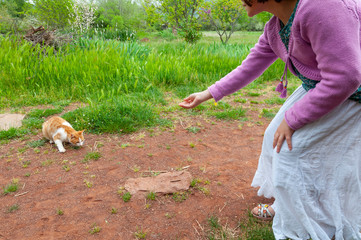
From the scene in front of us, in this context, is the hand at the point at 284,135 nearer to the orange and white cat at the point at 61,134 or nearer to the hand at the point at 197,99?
the hand at the point at 197,99

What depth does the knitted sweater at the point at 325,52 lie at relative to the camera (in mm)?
1135

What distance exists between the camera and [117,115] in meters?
3.67

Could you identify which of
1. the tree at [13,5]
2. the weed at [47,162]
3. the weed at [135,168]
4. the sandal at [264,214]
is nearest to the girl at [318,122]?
the sandal at [264,214]

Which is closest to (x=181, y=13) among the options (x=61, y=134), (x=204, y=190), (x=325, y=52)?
(x=61, y=134)

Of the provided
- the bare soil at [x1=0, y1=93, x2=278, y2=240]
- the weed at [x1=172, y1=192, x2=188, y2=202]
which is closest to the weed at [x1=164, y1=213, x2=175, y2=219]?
the bare soil at [x1=0, y1=93, x2=278, y2=240]

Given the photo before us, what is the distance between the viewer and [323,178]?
1516 millimetres

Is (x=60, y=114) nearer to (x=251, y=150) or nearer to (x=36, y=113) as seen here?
(x=36, y=113)

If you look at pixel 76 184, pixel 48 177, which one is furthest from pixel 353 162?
pixel 48 177

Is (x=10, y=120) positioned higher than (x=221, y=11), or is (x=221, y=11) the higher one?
(x=221, y=11)

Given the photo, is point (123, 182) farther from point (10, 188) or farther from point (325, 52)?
point (325, 52)

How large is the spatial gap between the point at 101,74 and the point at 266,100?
9.39 feet

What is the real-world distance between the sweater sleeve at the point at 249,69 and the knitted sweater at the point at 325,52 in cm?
40

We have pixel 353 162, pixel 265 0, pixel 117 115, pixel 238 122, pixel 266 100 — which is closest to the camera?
pixel 265 0

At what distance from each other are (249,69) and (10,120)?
134 inches
